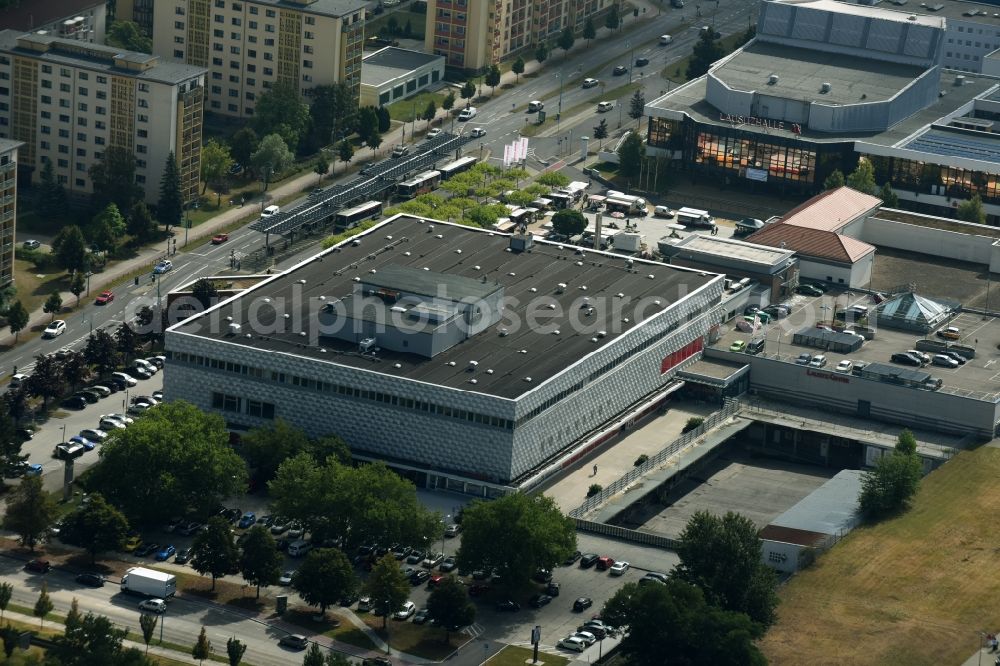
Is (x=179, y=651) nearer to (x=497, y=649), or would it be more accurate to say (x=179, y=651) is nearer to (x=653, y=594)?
(x=497, y=649)

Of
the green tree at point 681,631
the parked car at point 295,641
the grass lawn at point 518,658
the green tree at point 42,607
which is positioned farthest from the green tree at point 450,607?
the green tree at point 42,607

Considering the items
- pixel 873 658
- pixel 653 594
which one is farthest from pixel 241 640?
pixel 873 658

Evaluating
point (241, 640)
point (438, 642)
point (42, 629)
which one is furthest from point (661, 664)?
point (42, 629)

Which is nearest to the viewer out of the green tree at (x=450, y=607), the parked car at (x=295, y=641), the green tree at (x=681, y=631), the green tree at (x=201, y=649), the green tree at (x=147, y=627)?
the green tree at (x=681, y=631)

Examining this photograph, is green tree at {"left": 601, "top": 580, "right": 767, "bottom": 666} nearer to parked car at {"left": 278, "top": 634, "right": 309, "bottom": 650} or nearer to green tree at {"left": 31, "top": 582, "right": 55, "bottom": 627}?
parked car at {"left": 278, "top": 634, "right": 309, "bottom": 650}

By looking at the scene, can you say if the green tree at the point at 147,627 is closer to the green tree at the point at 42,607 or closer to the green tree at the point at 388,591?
the green tree at the point at 42,607

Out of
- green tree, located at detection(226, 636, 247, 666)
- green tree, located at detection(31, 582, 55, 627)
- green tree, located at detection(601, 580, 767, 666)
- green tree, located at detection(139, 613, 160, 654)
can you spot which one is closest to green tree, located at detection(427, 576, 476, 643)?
green tree, located at detection(601, 580, 767, 666)

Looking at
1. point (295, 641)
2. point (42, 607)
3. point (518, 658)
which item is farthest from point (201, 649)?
point (518, 658)
